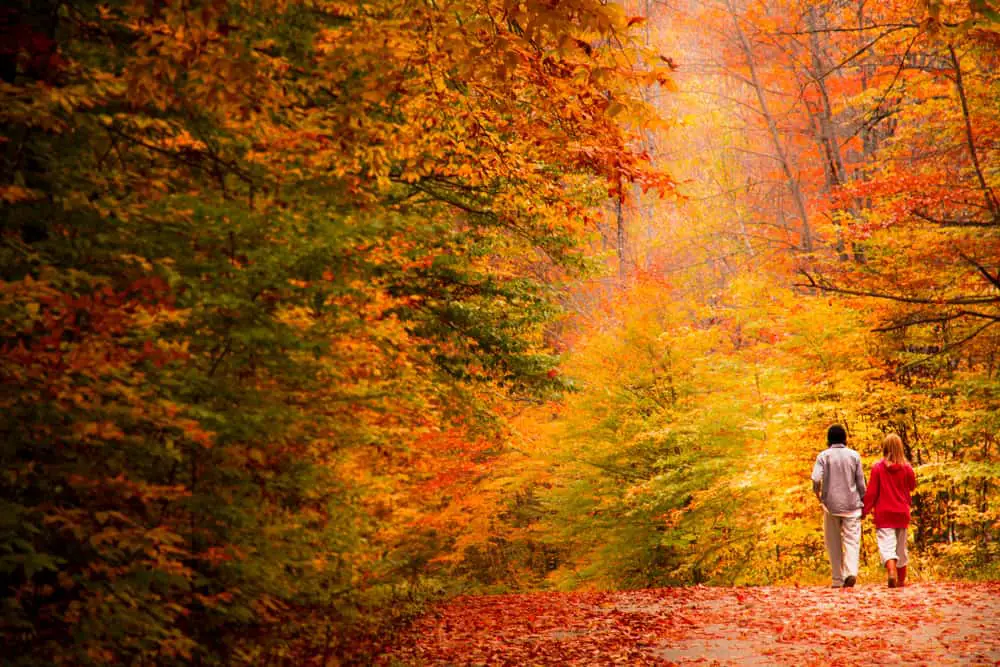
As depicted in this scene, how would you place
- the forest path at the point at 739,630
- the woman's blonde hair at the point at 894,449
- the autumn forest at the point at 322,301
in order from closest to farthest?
the autumn forest at the point at 322,301
the forest path at the point at 739,630
the woman's blonde hair at the point at 894,449

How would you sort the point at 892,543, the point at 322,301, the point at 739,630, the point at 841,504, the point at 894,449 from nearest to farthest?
the point at 322,301 → the point at 739,630 → the point at 892,543 → the point at 894,449 → the point at 841,504

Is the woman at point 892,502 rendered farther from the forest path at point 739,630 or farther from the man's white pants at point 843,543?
the forest path at point 739,630

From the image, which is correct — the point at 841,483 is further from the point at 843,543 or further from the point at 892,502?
the point at 843,543

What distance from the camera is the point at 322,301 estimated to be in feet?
23.3

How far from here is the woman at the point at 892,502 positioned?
10.5 metres

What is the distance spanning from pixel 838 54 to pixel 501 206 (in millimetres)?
19672

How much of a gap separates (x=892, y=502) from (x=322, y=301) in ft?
24.5

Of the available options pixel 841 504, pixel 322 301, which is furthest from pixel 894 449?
pixel 322 301

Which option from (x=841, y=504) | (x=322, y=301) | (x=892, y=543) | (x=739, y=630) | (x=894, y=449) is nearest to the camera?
(x=322, y=301)

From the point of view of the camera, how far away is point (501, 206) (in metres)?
10.9

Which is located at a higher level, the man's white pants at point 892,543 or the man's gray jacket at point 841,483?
the man's gray jacket at point 841,483

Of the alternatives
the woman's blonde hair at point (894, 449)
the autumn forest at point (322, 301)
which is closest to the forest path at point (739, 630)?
the autumn forest at point (322, 301)

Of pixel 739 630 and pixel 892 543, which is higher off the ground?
pixel 892 543

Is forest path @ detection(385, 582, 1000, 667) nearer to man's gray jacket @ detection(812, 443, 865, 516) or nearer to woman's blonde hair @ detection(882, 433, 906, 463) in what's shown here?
man's gray jacket @ detection(812, 443, 865, 516)
